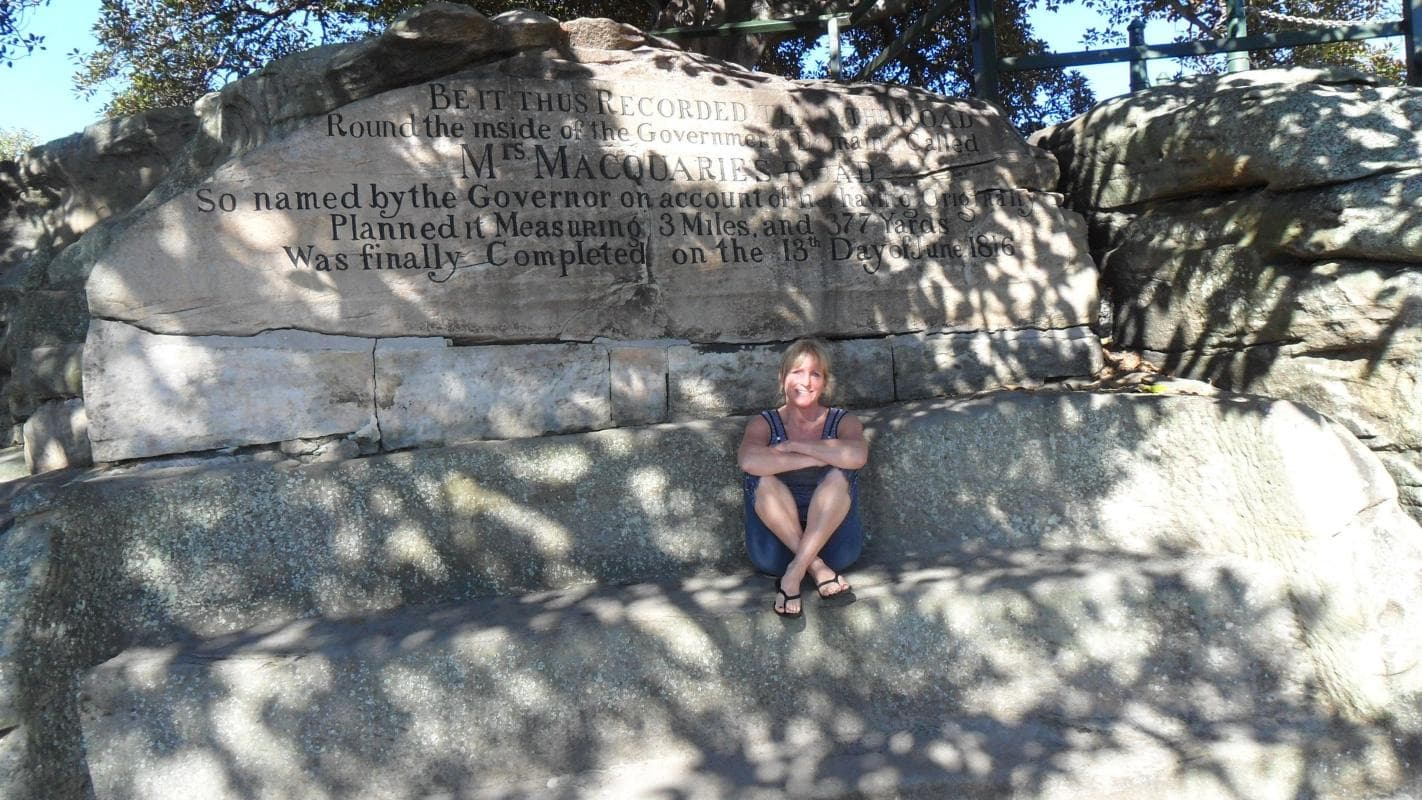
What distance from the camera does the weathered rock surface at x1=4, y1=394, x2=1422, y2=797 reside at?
2818 mm

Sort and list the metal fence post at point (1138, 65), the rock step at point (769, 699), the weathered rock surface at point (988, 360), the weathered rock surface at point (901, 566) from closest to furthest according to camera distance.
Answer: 1. the rock step at point (769, 699)
2. the weathered rock surface at point (901, 566)
3. the weathered rock surface at point (988, 360)
4. the metal fence post at point (1138, 65)

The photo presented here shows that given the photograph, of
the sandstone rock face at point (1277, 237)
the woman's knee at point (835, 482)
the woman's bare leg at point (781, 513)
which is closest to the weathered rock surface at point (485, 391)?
the woman's bare leg at point (781, 513)

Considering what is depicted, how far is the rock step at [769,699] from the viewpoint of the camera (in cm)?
264

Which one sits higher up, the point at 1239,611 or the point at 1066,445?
the point at 1066,445

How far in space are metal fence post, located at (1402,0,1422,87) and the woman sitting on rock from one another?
4099 millimetres

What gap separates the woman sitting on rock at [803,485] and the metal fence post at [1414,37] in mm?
4099

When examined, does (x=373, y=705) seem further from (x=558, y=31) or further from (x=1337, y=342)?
(x=1337, y=342)

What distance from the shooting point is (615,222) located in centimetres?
392

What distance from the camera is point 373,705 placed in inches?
107

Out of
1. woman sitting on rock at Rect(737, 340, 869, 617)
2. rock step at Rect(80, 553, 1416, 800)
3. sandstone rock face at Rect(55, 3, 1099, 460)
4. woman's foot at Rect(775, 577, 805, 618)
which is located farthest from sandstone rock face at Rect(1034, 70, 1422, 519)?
woman's foot at Rect(775, 577, 805, 618)

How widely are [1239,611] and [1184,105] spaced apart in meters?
2.64

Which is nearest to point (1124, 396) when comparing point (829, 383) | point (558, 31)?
point (829, 383)

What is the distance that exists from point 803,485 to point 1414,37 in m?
4.49

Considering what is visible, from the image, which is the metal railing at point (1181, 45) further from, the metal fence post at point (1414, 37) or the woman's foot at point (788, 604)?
the woman's foot at point (788, 604)
